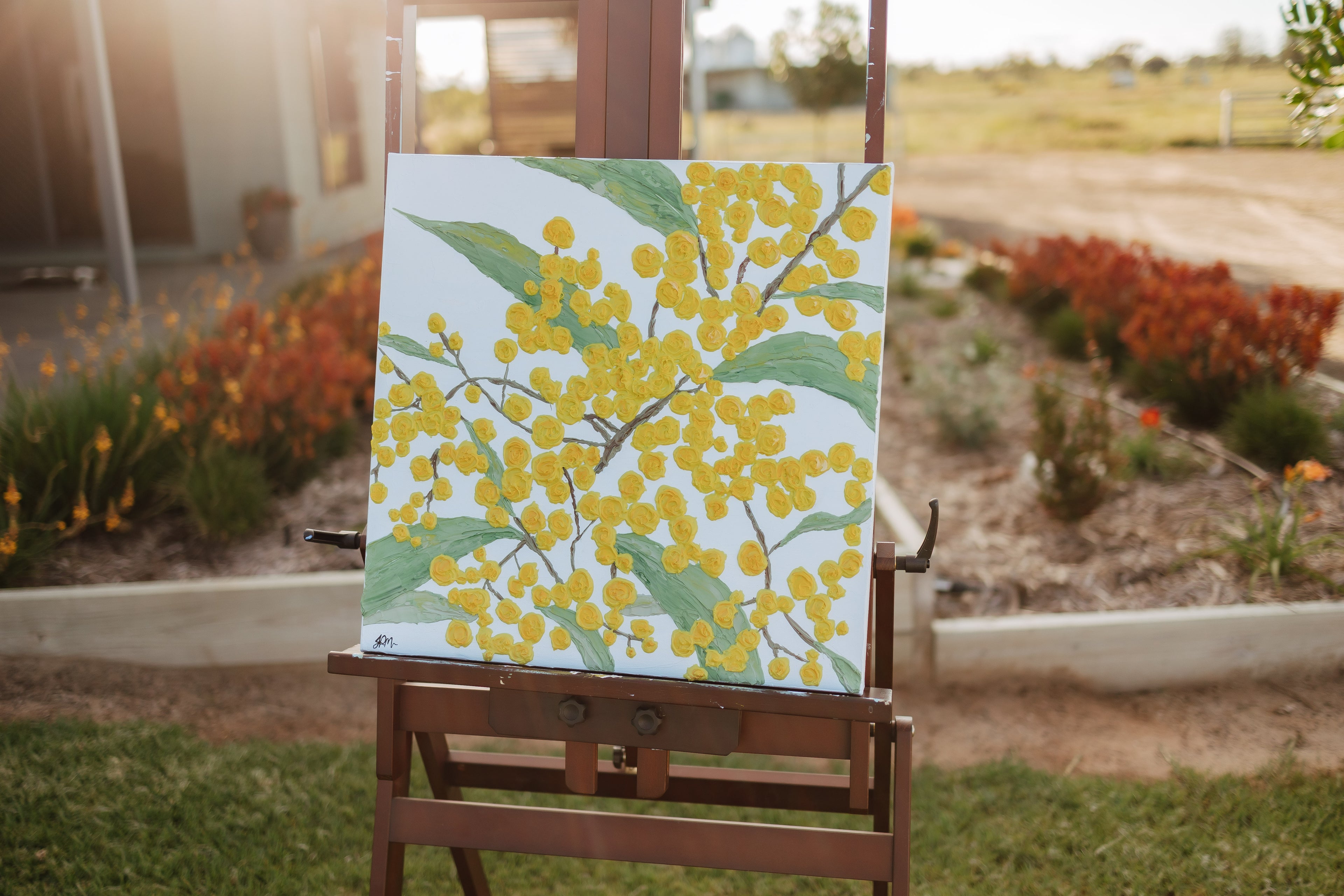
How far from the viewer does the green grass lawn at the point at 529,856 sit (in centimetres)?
199

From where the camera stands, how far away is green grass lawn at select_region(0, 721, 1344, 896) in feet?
6.52

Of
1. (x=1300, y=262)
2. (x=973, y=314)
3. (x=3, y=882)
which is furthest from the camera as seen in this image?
(x=973, y=314)

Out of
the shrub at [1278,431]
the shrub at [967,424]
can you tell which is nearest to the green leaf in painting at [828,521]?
the shrub at [1278,431]

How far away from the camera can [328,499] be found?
356 centimetres

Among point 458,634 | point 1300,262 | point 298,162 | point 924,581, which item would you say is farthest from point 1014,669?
point 298,162

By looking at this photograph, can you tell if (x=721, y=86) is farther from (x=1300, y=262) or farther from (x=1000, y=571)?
(x=1000, y=571)

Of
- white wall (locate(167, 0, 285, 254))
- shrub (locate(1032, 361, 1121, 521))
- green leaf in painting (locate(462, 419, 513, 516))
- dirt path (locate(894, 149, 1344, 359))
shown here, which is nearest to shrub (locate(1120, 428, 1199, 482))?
shrub (locate(1032, 361, 1121, 521))

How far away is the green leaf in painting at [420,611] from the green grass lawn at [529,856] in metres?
0.92

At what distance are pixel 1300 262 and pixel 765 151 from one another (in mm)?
15562

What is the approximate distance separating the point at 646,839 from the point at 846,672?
41 cm

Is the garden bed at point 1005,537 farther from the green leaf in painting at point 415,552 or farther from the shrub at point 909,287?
the shrub at point 909,287

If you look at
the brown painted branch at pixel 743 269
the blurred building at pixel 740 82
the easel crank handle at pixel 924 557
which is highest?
the blurred building at pixel 740 82

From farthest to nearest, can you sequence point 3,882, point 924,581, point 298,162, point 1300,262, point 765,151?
point 765,151 < point 298,162 < point 1300,262 < point 924,581 < point 3,882

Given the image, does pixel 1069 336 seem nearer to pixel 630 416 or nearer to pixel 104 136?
pixel 630 416
